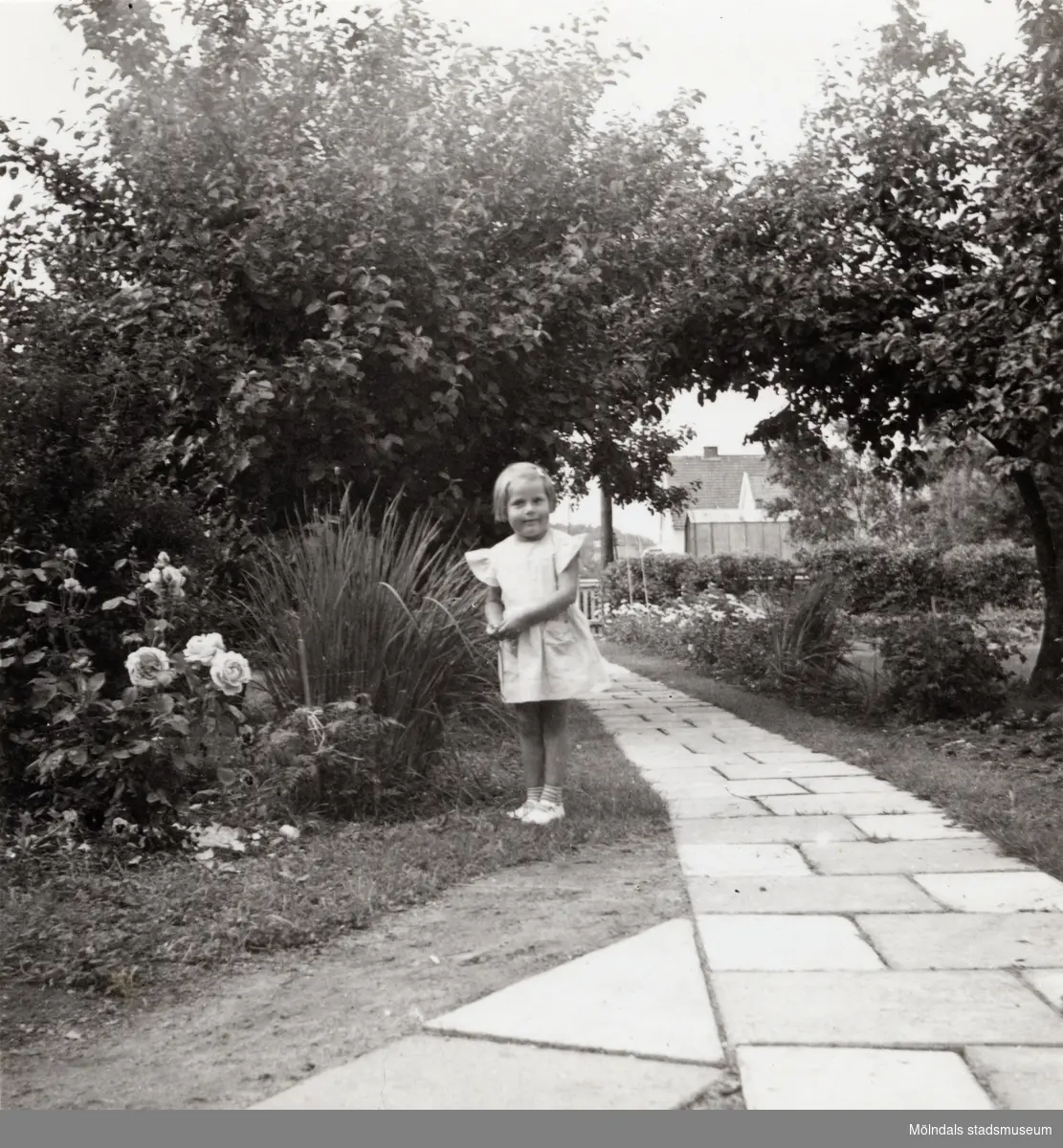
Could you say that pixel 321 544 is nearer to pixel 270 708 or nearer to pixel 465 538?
pixel 270 708

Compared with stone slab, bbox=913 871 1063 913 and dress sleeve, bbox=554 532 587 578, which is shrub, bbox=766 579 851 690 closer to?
dress sleeve, bbox=554 532 587 578

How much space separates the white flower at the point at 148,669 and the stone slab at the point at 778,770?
2508 mm

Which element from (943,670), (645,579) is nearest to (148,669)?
(943,670)

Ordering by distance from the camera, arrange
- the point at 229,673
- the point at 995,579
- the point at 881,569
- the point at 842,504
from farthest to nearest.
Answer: the point at 842,504 → the point at 881,569 → the point at 995,579 → the point at 229,673

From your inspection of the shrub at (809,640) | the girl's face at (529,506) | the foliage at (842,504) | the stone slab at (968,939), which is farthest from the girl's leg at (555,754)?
the foliage at (842,504)

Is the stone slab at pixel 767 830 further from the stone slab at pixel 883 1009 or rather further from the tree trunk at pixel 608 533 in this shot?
the tree trunk at pixel 608 533

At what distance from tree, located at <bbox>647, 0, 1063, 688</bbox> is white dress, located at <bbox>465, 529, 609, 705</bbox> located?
128 inches

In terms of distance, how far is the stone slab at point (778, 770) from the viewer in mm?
4980

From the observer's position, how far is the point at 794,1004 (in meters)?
2.17

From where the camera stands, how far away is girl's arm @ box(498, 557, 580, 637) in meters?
3.93

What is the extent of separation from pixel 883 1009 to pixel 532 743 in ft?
6.71

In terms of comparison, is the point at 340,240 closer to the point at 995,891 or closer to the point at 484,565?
the point at 484,565

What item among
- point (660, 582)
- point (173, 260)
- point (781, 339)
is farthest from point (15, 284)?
point (660, 582)
